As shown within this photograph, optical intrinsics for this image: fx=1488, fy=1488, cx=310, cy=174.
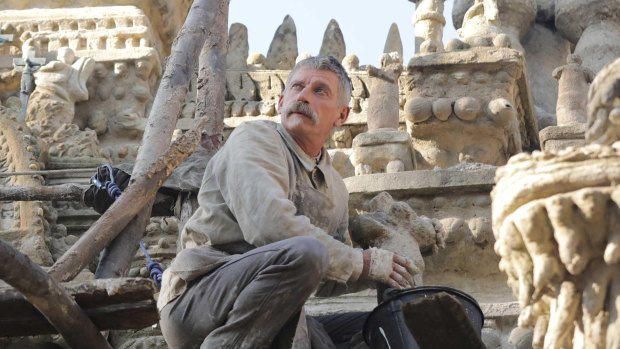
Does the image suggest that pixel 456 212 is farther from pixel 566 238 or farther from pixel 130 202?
pixel 566 238

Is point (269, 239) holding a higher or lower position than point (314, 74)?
lower

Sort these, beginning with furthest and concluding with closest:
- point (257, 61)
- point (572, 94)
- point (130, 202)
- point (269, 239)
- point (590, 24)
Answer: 1. point (590, 24)
2. point (257, 61)
3. point (572, 94)
4. point (130, 202)
5. point (269, 239)

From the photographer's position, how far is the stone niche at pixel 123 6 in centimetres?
1360

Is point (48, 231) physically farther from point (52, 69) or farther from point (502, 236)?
point (502, 236)

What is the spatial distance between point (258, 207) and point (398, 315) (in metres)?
0.65

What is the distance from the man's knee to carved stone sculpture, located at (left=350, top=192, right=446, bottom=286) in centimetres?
103

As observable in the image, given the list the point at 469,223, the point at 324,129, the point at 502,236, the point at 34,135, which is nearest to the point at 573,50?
the point at 34,135

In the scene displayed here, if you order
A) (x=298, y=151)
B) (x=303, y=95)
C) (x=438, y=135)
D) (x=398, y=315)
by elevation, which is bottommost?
(x=398, y=315)

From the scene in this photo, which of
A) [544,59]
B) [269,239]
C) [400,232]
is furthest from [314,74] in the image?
[544,59]

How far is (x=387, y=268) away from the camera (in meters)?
5.54

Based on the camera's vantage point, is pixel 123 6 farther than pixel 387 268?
Yes

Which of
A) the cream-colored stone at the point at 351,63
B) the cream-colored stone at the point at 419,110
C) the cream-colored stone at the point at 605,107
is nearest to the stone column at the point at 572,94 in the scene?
the cream-colored stone at the point at 419,110

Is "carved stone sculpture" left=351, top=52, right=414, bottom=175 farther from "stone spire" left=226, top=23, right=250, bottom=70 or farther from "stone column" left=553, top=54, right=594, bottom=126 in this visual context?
"stone spire" left=226, top=23, right=250, bottom=70

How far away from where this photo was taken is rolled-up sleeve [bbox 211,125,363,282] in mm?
5309
